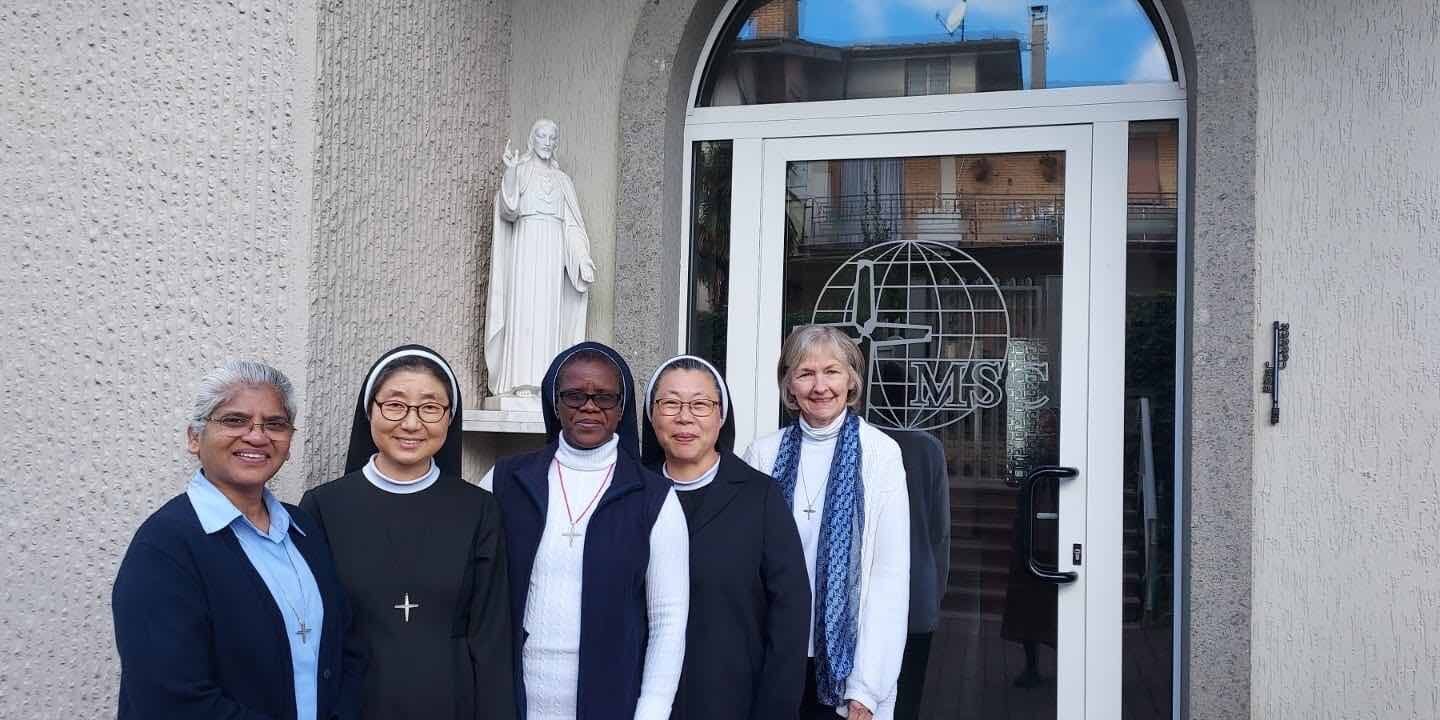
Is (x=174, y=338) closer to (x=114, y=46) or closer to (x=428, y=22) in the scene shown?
(x=114, y=46)

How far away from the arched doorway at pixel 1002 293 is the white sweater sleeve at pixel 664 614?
1.48 metres

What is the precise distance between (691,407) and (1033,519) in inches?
67.3

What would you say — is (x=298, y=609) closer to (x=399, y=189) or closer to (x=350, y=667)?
(x=350, y=667)

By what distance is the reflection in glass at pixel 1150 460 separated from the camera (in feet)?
11.4

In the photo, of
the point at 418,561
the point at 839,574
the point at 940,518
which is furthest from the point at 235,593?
the point at 940,518

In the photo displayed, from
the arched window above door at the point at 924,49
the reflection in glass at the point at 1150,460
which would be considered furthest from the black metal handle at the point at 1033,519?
the arched window above door at the point at 924,49

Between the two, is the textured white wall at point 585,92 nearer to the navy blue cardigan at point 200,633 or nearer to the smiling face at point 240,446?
the smiling face at point 240,446

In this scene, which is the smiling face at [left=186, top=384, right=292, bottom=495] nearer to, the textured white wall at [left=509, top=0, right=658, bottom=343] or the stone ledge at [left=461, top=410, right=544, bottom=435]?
the stone ledge at [left=461, top=410, right=544, bottom=435]

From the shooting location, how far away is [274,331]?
2842mm

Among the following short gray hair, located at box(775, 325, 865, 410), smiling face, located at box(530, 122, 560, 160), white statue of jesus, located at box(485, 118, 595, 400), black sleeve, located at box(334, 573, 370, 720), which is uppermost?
smiling face, located at box(530, 122, 560, 160)

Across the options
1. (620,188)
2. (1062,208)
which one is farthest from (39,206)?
(1062,208)

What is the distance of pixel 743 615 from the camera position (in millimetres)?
2340

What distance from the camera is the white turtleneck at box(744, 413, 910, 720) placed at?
2.47m

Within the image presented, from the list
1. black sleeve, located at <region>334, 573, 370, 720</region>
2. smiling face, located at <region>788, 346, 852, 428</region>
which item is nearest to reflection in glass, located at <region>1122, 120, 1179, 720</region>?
smiling face, located at <region>788, 346, 852, 428</region>
